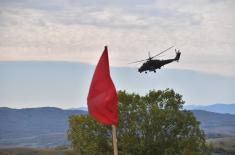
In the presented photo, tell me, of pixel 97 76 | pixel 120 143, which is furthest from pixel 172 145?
pixel 97 76

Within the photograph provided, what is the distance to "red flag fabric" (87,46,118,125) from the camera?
1038 cm

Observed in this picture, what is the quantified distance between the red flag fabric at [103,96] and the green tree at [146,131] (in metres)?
52.6

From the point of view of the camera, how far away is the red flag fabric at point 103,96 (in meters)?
10.4

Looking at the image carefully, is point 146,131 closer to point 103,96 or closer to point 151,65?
point 151,65

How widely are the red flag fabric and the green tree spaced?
5257cm

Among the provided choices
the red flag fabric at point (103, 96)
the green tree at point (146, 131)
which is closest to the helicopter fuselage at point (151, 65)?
the green tree at point (146, 131)

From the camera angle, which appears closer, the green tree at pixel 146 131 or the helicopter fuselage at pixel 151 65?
the green tree at pixel 146 131

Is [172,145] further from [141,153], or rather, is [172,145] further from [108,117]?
[108,117]

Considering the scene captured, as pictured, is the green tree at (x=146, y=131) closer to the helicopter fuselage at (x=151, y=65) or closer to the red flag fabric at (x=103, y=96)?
the helicopter fuselage at (x=151, y=65)

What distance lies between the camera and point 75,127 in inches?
2739

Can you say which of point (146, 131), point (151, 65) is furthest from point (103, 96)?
point (151, 65)

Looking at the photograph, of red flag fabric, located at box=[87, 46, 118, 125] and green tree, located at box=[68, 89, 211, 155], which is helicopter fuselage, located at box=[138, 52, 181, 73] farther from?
red flag fabric, located at box=[87, 46, 118, 125]

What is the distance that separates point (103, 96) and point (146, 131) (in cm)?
5526

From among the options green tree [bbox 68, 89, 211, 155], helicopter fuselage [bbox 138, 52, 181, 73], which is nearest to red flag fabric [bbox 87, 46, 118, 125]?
green tree [bbox 68, 89, 211, 155]
